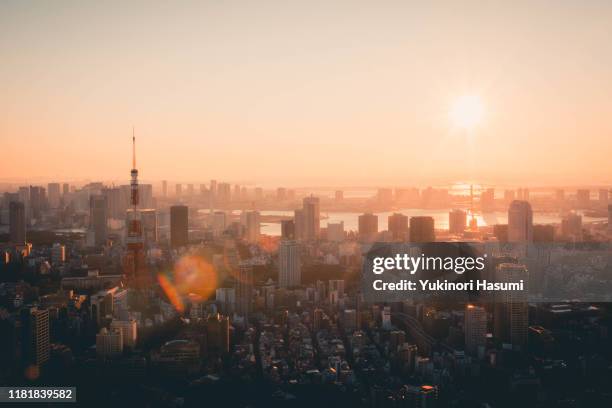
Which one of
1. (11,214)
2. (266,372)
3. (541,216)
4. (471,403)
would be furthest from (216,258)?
(471,403)

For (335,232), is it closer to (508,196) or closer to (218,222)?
(218,222)

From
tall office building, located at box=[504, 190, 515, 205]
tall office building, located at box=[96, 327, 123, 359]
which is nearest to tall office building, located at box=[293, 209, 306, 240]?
tall office building, located at box=[504, 190, 515, 205]

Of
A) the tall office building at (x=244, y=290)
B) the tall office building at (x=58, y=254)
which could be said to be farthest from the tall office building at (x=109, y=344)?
the tall office building at (x=58, y=254)

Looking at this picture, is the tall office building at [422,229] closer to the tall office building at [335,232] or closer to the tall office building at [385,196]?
the tall office building at [335,232]

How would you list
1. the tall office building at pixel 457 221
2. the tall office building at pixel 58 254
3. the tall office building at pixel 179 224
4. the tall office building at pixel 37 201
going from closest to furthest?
the tall office building at pixel 457 221
the tall office building at pixel 58 254
the tall office building at pixel 179 224
the tall office building at pixel 37 201

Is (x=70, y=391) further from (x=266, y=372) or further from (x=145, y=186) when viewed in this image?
(x=145, y=186)

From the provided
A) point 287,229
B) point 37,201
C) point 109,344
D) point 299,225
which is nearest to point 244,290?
point 109,344

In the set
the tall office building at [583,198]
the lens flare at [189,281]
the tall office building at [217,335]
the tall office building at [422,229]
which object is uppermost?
the tall office building at [583,198]
